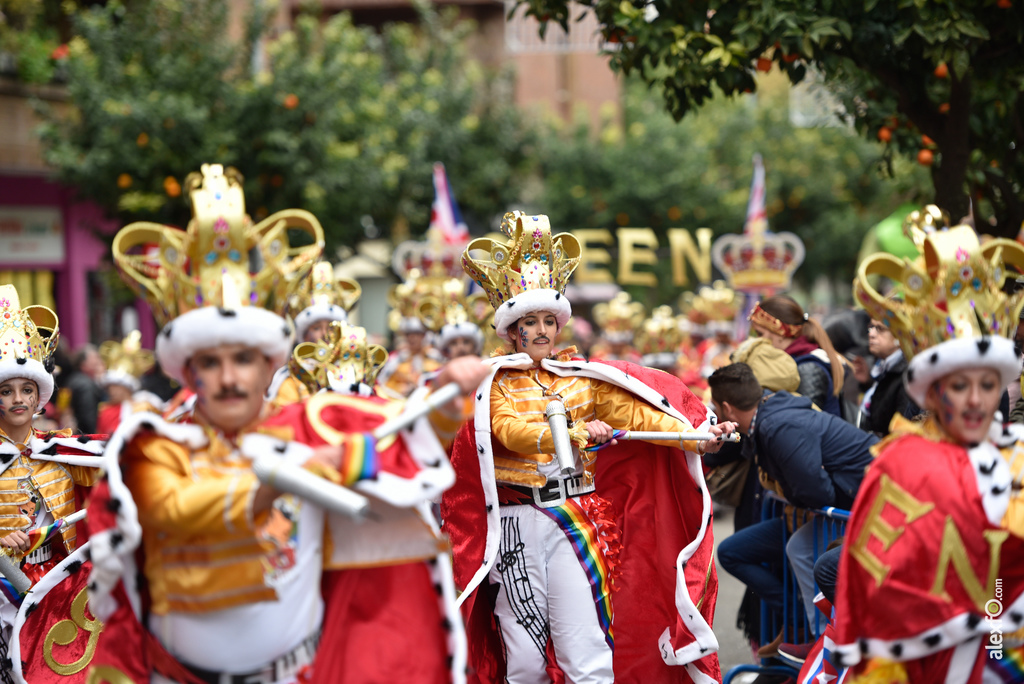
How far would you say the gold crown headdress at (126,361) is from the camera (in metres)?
12.4

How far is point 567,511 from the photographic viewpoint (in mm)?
4992

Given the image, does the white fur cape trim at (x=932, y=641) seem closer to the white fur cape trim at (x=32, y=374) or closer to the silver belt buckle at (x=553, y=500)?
the silver belt buckle at (x=553, y=500)

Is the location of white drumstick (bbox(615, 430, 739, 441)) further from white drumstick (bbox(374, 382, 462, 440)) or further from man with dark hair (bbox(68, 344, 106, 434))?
man with dark hair (bbox(68, 344, 106, 434))

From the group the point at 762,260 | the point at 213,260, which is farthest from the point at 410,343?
the point at 213,260

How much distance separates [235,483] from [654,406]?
8.40 feet

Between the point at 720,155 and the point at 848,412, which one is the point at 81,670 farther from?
the point at 720,155

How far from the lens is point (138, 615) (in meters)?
3.29

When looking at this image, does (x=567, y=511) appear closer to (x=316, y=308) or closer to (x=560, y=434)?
(x=560, y=434)

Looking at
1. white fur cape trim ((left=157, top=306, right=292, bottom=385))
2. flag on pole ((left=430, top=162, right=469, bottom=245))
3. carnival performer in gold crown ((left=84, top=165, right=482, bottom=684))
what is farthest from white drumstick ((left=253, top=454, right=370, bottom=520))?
flag on pole ((left=430, top=162, right=469, bottom=245))

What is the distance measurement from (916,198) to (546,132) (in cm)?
1879

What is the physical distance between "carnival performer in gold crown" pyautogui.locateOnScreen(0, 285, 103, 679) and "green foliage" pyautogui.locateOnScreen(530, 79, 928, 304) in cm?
2028

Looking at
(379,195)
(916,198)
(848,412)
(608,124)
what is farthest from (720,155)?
(848,412)

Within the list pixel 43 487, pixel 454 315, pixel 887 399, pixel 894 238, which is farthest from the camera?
pixel 894 238

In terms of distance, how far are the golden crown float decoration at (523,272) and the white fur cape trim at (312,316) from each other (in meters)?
2.13
